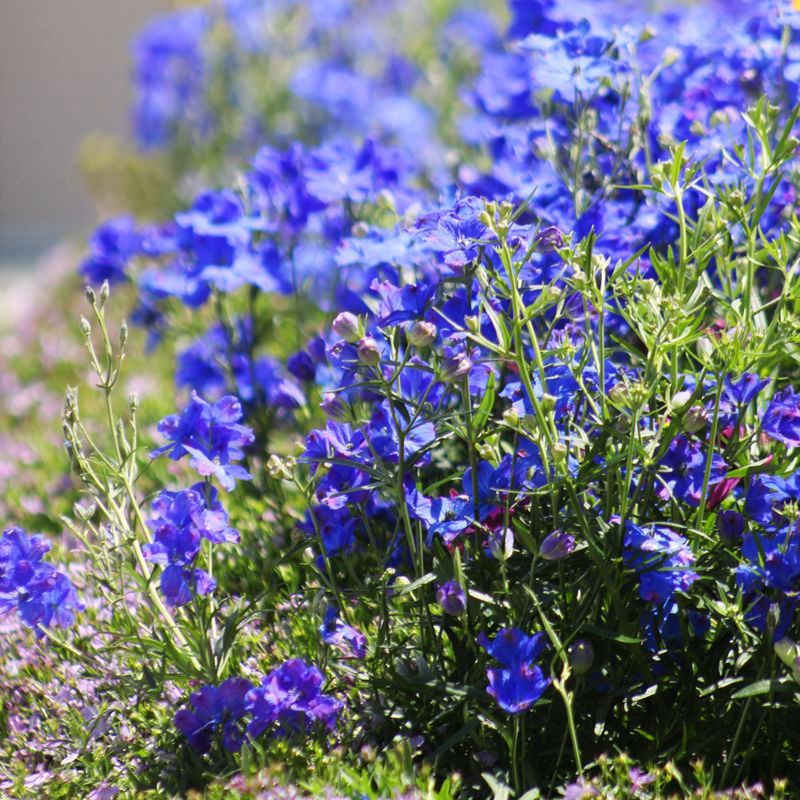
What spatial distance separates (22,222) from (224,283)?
935 cm

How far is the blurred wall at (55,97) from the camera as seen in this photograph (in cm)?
1050

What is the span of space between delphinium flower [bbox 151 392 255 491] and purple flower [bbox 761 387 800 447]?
78cm

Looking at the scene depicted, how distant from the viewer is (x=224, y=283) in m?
2.35

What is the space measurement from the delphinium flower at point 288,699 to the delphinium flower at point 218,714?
0.9 inches

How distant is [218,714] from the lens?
5.40 ft

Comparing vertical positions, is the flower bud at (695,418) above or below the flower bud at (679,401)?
below

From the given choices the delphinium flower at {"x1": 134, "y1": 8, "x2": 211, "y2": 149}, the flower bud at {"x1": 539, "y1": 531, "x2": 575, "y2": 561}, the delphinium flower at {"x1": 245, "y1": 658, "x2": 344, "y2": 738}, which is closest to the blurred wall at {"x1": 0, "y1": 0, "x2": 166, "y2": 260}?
the delphinium flower at {"x1": 134, "y1": 8, "x2": 211, "y2": 149}

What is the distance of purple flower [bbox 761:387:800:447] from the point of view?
1603 millimetres

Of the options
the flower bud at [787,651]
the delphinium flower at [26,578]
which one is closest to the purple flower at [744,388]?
the flower bud at [787,651]

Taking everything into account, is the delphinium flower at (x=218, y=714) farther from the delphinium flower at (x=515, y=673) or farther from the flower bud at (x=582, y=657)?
the flower bud at (x=582, y=657)

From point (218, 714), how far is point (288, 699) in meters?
0.11

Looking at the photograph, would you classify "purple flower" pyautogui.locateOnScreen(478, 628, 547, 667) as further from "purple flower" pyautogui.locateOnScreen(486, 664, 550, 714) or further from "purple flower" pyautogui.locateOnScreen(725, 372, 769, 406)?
"purple flower" pyautogui.locateOnScreen(725, 372, 769, 406)

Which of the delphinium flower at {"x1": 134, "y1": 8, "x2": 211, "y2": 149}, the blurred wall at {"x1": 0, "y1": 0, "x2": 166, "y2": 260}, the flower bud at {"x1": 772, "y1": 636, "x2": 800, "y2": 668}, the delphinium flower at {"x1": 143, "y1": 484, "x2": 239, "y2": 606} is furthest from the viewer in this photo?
the blurred wall at {"x1": 0, "y1": 0, "x2": 166, "y2": 260}

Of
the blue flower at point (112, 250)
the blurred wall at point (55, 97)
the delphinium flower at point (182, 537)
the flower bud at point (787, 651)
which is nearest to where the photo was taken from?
the flower bud at point (787, 651)
